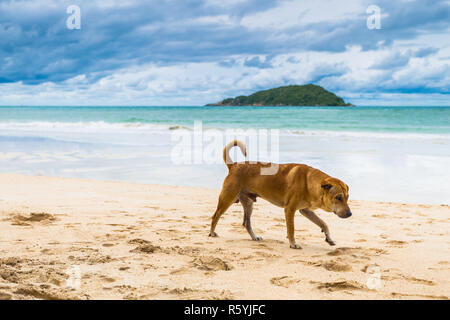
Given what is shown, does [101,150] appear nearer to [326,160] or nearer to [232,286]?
[326,160]

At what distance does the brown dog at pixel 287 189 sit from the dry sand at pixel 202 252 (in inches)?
17.5

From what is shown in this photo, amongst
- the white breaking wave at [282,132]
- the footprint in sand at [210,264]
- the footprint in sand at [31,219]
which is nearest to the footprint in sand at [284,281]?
the footprint in sand at [210,264]

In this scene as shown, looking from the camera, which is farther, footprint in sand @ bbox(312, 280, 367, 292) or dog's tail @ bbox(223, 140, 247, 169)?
dog's tail @ bbox(223, 140, 247, 169)

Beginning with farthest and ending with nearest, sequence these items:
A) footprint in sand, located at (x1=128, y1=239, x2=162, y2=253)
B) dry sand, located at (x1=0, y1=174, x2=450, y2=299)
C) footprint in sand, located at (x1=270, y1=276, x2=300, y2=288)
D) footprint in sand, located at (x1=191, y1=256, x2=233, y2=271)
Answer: footprint in sand, located at (x1=128, y1=239, x2=162, y2=253) < footprint in sand, located at (x1=191, y1=256, x2=233, y2=271) < footprint in sand, located at (x1=270, y1=276, x2=300, y2=288) < dry sand, located at (x1=0, y1=174, x2=450, y2=299)

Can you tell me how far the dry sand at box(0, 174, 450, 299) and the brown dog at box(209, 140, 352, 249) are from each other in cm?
45

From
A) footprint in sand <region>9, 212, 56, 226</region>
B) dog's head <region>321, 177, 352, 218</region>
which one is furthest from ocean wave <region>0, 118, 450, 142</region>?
footprint in sand <region>9, 212, 56, 226</region>

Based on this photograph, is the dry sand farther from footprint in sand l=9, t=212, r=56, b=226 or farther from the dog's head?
the dog's head

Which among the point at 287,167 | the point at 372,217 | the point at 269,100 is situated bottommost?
the point at 372,217

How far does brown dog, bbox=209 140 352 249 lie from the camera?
459cm

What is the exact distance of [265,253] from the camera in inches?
190
